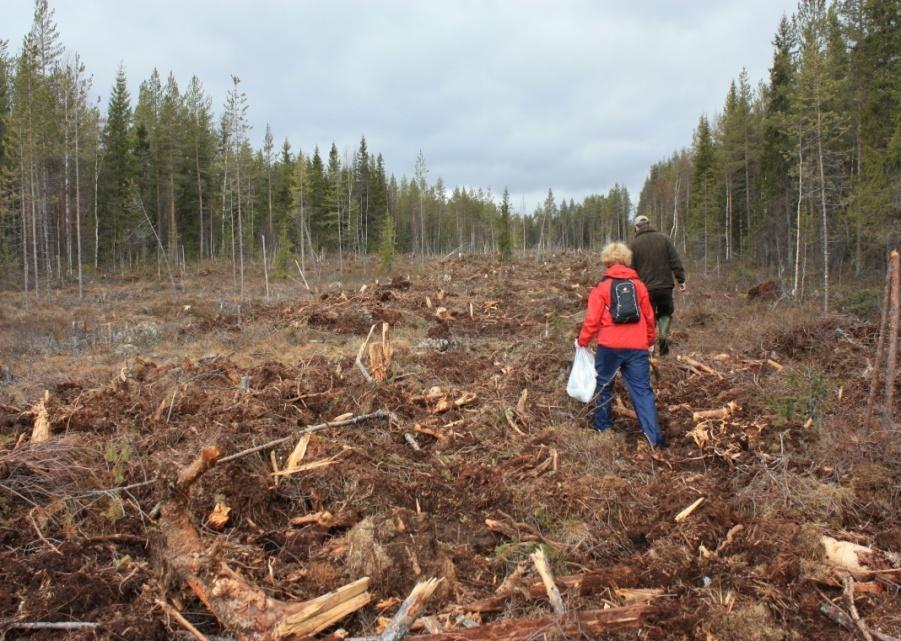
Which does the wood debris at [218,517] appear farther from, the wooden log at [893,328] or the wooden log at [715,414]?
the wooden log at [893,328]

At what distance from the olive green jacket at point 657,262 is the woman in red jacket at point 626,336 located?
5.82ft

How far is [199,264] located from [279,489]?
36.2 meters

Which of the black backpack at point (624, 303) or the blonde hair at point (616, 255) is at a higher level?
the blonde hair at point (616, 255)

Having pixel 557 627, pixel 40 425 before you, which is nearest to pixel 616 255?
pixel 557 627

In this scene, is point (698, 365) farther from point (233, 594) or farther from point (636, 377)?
point (233, 594)

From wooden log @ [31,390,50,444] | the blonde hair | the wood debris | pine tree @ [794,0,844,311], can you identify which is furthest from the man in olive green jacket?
pine tree @ [794,0,844,311]

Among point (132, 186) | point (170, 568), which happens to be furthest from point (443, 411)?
point (132, 186)

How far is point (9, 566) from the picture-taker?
2955 millimetres

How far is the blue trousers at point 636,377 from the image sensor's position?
480 cm

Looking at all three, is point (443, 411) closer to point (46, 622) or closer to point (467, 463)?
point (467, 463)

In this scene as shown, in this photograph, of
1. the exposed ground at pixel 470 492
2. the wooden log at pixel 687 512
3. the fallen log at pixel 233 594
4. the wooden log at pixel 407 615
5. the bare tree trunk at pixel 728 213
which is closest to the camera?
the wooden log at pixel 407 615

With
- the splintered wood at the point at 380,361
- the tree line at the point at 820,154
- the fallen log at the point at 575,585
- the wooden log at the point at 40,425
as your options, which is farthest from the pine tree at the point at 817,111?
the wooden log at the point at 40,425

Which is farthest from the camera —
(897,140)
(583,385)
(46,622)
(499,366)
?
(897,140)

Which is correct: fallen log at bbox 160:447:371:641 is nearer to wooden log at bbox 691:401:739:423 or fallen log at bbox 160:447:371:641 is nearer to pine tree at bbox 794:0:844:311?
wooden log at bbox 691:401:739:423
